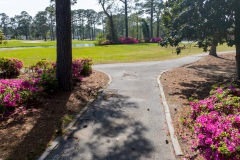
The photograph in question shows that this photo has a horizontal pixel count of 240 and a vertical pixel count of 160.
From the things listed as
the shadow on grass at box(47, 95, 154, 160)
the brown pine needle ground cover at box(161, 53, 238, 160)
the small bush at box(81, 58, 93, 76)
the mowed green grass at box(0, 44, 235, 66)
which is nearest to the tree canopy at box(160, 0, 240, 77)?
the brown pine needle ground cover at box(161, 53, 238, 160)

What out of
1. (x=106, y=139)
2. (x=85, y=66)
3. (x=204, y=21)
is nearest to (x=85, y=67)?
(x=85, y=66)

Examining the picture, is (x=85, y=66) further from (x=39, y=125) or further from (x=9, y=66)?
(x=39, y=125)

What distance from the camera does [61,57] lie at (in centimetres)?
723

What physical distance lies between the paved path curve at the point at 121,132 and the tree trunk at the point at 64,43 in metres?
1.74

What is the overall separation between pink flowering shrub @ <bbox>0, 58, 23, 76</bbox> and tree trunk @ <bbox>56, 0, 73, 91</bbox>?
413 cm

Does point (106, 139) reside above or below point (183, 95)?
below

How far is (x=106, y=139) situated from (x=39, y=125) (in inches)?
74.6

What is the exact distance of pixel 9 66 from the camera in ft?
32.2

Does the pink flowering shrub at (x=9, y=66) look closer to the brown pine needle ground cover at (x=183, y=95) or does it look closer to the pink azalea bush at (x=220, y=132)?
the brown pine needle ground cover at (x=183, y=95)

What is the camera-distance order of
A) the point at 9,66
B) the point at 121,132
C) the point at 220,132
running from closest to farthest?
the point at 220,132 < the point at 121,132 < the point at 9,66

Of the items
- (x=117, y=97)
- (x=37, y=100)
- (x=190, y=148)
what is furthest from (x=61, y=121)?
(x=190, y=148)

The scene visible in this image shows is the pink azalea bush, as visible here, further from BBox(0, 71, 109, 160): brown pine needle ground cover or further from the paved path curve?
BBox(0, 71, 109, 160): brown pine needle ground cover

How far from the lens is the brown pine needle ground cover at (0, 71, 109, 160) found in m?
3.82

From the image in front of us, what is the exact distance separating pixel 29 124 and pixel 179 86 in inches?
278
